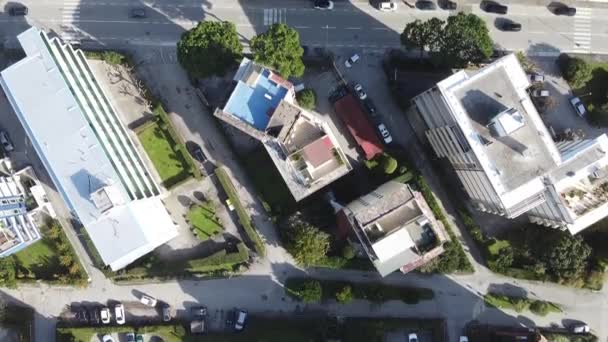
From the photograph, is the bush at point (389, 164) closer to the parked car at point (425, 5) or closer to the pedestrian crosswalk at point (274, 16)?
the parked car at point (425, 5)

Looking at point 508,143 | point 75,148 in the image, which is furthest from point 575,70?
point 75,148

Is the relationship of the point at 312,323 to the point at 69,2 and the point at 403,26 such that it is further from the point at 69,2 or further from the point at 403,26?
the point at 69,2

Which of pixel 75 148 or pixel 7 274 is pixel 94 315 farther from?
pixel 75 148

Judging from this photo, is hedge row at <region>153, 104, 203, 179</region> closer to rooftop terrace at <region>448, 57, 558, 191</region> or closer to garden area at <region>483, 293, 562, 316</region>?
rooftop terrace at <region>448, 57, 558, 191</region>

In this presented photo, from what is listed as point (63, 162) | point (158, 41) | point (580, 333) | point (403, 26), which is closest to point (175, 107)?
point (158, 41)

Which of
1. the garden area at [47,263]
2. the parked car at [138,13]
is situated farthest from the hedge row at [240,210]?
the parked car at [138,13]

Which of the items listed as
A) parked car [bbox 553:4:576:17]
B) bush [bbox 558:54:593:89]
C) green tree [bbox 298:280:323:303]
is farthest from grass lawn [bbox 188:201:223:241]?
parked car [bbox 553:4:576:17]
